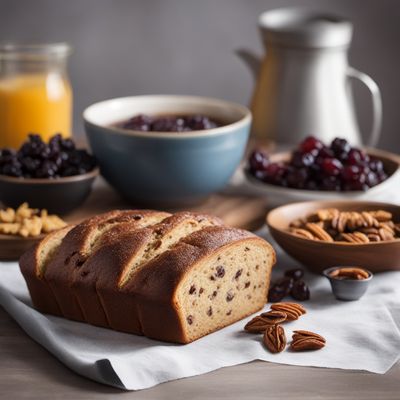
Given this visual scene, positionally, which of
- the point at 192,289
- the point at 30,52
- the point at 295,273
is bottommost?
the point at 295,273

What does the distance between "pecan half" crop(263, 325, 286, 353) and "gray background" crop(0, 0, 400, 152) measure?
261 cm

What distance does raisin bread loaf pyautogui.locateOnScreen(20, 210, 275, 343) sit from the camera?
155cm

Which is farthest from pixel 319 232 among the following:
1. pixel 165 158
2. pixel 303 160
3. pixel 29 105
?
pixel 29 105

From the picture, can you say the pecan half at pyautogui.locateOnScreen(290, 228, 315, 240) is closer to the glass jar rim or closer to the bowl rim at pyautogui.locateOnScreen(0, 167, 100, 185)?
the bowl rim at pyautogui.locateOnScreen(0, 167, 100, 185)

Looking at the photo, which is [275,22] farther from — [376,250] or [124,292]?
[124,292]

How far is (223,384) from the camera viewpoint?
142cm

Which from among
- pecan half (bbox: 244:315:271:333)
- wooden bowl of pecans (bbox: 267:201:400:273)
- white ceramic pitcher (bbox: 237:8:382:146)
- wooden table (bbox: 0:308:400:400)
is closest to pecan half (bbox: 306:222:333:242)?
wooden bowl of pecans (bbox: 267:201:400:273)

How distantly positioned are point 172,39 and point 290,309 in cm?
254

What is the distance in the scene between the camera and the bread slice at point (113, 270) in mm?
1582

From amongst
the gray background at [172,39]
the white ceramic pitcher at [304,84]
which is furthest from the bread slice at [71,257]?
the gray background at [172,39]

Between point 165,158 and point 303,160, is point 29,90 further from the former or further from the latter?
point 303,160

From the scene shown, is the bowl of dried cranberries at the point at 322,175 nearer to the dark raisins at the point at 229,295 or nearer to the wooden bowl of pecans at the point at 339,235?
the wooden bowl of pecans at the point at 339,235

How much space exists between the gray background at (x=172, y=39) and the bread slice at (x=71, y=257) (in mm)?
2372

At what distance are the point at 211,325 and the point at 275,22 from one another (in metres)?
1.49
